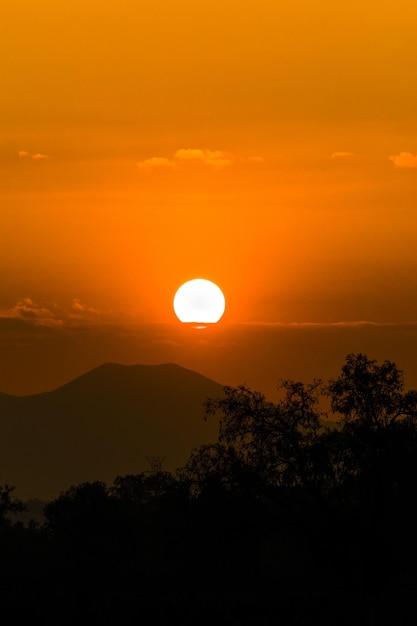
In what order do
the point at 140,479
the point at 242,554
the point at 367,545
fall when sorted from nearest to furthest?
the point at 367,545 → the point at 242,554 → the point at 140,479

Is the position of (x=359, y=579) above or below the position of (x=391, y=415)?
below

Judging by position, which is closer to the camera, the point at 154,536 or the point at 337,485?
the point at 337,485

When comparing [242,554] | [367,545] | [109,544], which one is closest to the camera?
[367,545]

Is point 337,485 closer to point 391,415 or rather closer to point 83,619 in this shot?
point 391,415

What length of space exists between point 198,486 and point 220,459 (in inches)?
56.0

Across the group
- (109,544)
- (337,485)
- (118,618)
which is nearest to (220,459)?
(337,485)

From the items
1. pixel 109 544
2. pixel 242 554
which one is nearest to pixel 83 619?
pixel 242 554

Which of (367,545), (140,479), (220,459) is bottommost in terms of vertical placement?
(140,479)

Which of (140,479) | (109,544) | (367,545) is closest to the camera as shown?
(367,545)

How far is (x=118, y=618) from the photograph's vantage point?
143ft

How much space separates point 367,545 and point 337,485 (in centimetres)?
236

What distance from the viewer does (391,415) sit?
40.3m

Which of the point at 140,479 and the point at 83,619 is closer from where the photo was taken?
the point at 83,619

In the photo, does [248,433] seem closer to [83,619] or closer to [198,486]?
[198,486]
